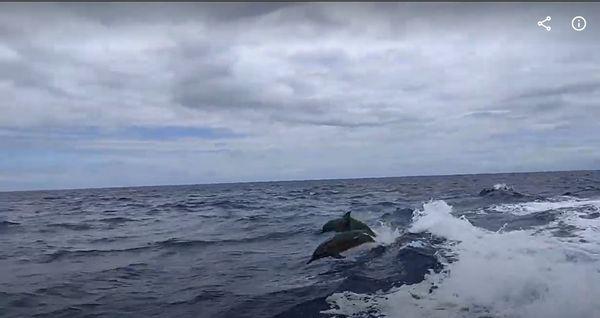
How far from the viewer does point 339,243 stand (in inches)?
614

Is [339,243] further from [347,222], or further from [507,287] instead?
[507,287]

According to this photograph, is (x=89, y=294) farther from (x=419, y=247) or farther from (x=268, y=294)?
(x=419, y=247)

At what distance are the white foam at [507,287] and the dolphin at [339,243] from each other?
11.8 ft

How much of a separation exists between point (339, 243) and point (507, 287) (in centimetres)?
676

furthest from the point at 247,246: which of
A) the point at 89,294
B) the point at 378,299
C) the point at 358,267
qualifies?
the point at 378,299

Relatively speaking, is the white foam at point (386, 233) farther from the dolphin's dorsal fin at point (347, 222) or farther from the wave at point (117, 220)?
the wave at point (117, 220)

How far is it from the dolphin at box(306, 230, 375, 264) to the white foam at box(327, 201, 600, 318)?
3.61 m

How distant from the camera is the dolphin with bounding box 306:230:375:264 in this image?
595 inches

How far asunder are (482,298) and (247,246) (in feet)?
35.1

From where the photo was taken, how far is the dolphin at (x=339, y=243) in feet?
49.6

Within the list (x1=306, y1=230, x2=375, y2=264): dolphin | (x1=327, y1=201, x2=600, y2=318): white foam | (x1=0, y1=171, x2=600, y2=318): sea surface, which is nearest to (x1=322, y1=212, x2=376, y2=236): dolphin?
(x1=0, y1=171, x2=600, y2=318): sea surface

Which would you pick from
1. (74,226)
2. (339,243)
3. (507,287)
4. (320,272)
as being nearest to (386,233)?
(339,243)

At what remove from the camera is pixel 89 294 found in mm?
11539

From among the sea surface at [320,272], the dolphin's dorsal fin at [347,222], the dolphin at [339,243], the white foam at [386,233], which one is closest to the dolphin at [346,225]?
the dolphin's dorsal fin at [347,222]
